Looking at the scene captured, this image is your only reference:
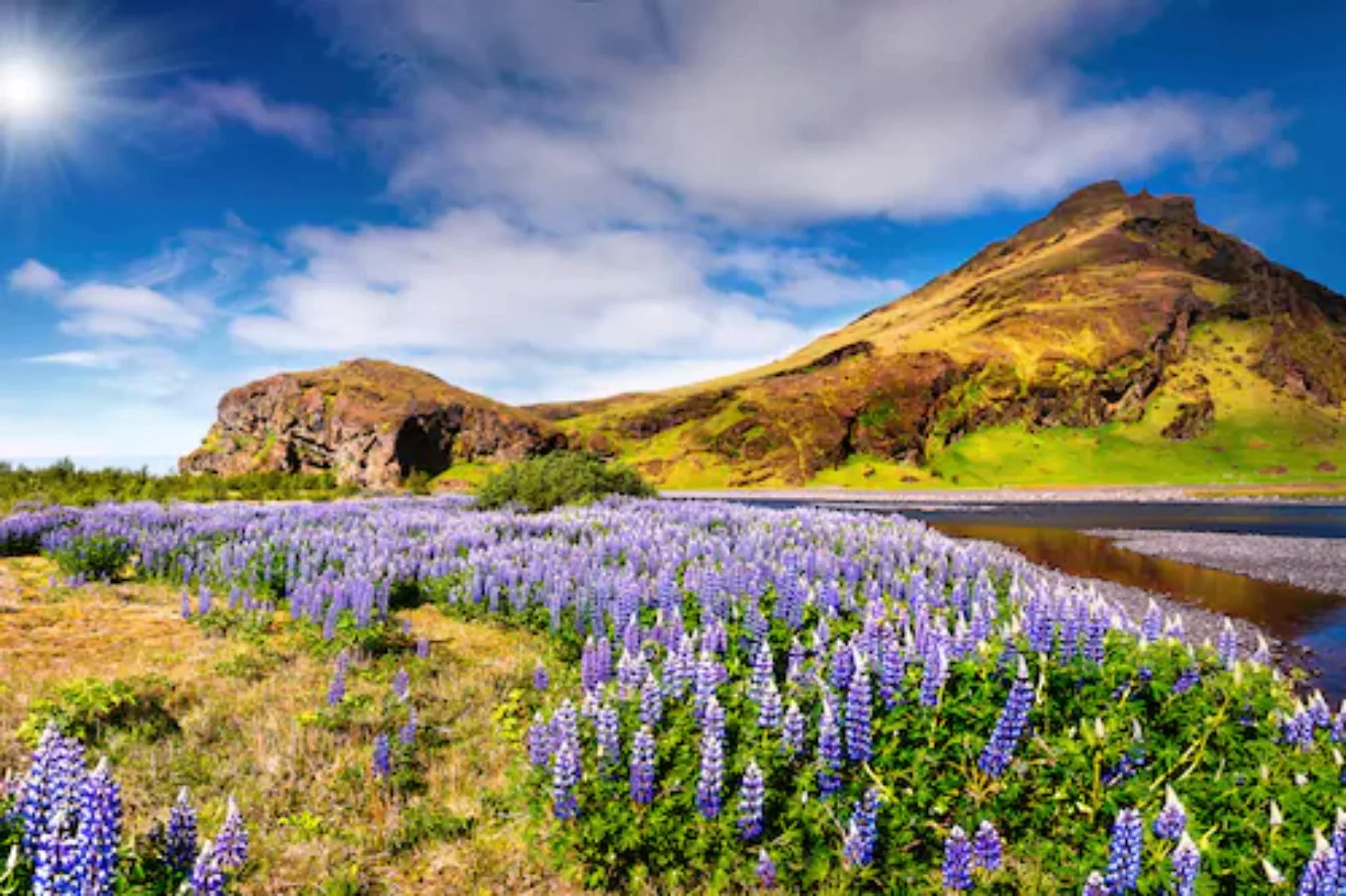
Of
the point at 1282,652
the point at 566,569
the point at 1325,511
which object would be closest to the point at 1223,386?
the point at 1325,511

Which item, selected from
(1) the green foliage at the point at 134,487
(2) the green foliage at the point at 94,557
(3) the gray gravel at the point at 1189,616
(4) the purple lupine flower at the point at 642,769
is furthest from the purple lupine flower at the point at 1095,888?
(1) the green foliage at the point at 134,487

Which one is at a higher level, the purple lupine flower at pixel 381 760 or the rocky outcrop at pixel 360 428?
the rocky outcrop at pixel 360 428

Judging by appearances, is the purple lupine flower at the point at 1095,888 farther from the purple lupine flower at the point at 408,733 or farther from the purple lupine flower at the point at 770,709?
the purple lupine flower at the point at 408,733

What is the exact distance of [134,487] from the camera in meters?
26.0

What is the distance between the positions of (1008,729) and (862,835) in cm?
136

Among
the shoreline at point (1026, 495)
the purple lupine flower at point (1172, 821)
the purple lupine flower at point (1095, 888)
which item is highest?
the purple lupine flower at point (1172, 821)

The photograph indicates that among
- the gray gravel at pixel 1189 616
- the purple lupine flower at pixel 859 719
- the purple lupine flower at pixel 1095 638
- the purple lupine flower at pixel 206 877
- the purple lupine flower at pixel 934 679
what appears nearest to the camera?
the purple lupine flower at pixel 206 877

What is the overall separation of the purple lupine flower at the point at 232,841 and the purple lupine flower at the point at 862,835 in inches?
138

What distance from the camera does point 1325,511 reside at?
62094 millimetres

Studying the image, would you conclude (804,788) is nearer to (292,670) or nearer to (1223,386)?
(292,670)

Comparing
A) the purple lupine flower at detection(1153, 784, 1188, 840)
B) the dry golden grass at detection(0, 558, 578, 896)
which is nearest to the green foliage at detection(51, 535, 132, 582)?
the dry golden grass at detection(0, 558, 578, 896)

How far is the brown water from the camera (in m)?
16.4

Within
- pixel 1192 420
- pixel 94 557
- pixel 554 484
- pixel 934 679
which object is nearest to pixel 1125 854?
pixel 934 679

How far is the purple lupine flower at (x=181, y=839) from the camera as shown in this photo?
3.51 metres
